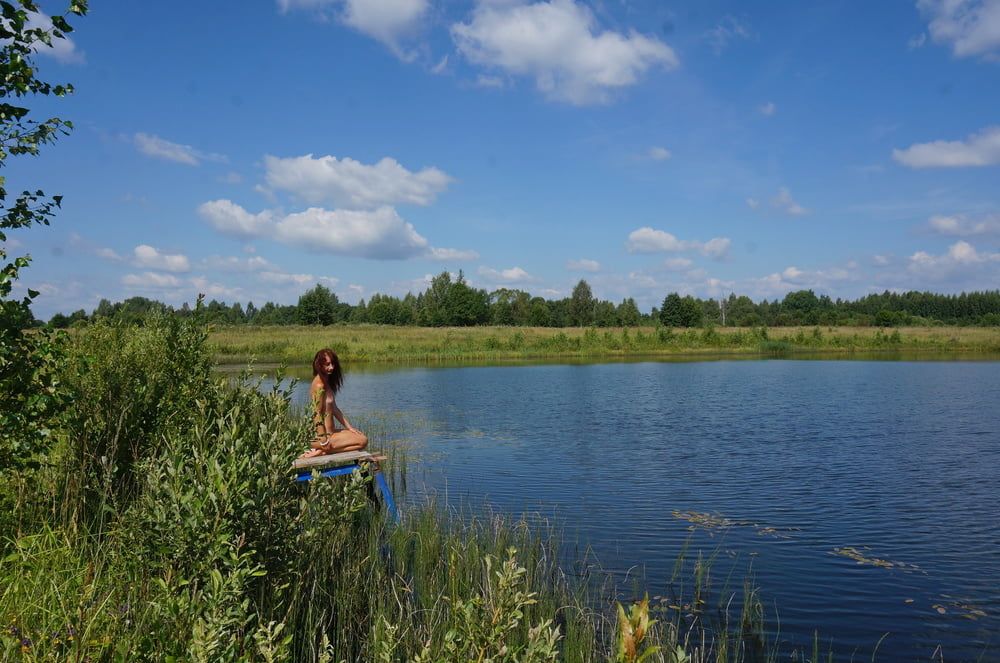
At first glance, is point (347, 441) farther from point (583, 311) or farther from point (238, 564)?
point (583, 311)

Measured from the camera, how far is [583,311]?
91.2 meters

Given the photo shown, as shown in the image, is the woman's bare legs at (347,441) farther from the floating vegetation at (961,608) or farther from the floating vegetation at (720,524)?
the floating vegetation at (961,608)

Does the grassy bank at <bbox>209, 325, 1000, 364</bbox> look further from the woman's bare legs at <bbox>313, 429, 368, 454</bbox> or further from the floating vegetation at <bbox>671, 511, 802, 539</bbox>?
the woman's bare legs at <bbox>313, 429, 368, 454</bbox>

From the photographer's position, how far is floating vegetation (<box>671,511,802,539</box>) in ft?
31.0

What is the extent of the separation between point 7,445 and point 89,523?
1636 millimetres

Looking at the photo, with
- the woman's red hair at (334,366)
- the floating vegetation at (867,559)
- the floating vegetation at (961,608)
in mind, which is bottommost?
the floating vegetation at (961,608)

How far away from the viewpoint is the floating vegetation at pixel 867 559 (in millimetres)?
8195

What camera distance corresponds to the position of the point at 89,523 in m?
6.02

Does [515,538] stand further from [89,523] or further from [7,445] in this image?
[7,445]

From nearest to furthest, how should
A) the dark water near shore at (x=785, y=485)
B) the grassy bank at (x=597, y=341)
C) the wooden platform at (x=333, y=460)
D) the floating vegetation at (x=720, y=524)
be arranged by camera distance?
the wooden platform at (x=333, y=460) → the dark water near shore at (x=785, y=485) → the floating vegetation at (x=720, y=524) → the grassy bank at (x=597, y=341)

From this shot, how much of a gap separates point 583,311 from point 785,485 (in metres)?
79.5

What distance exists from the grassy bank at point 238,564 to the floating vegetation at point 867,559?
1.94m

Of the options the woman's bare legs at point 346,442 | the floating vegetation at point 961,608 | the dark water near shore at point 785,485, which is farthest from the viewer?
the woman's bare legs at point 346,442

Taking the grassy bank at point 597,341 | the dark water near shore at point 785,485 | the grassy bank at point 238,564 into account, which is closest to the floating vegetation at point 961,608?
the dark water near shore at point 785,485
